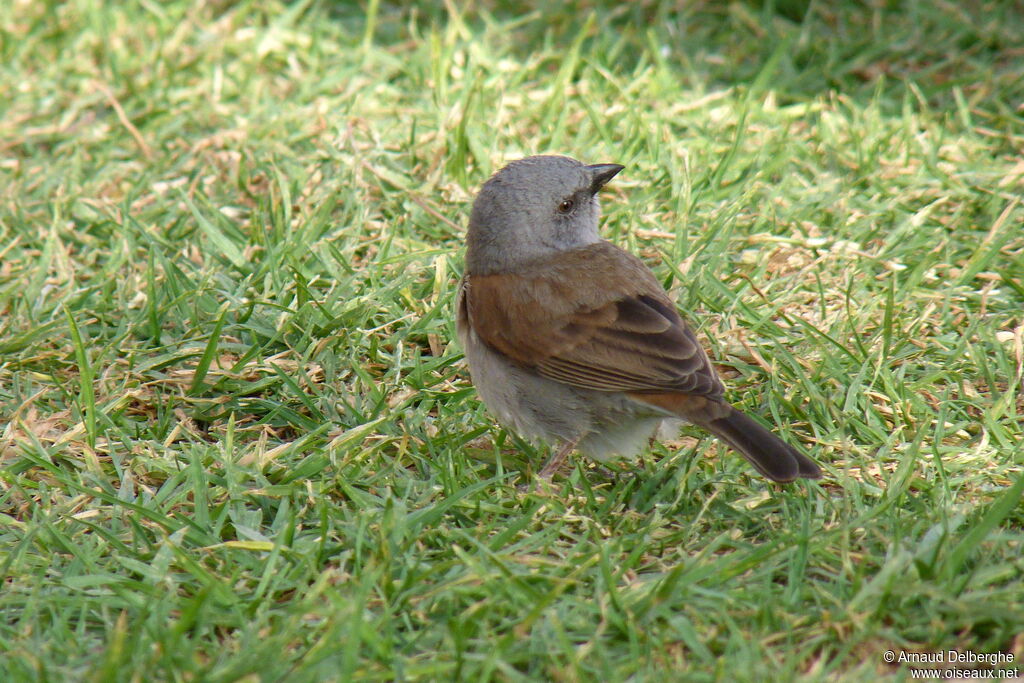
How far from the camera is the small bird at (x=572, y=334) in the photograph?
3.98 meters

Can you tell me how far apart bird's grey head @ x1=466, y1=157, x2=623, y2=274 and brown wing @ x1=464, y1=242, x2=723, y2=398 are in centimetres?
11

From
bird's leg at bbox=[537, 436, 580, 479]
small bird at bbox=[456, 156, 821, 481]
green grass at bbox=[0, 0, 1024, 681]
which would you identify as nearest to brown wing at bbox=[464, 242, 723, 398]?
small bird at bbox=[456, 156, 821, 481]

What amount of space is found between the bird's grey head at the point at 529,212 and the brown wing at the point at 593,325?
0.11 meters

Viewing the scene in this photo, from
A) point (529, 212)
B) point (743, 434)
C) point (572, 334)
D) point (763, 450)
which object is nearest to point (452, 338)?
point (529, 212)

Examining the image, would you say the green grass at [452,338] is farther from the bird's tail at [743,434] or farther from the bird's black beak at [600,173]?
the bird's black beak at [600,173]

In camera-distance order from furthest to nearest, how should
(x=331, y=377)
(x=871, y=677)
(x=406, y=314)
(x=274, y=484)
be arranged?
1. (x=406, y=314)
2. (x=331, y=377)
3. (x=274, y=484)
4. (x=871, y=677)

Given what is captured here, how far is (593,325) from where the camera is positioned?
13.9 feet

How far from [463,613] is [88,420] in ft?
5.71

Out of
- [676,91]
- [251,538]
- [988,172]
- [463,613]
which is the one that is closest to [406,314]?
[251,538]

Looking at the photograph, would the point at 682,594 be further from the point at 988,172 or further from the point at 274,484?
the point at 988,172

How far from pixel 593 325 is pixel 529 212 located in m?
0.68

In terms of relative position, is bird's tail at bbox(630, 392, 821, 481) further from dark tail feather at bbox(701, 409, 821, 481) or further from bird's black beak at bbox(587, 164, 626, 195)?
bird's black beak at bbox(587, 164, 626, 195)

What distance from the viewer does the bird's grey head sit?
15.3 ft

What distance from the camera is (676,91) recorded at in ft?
22.0
